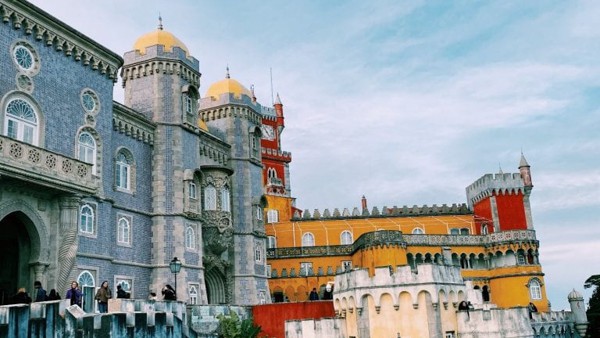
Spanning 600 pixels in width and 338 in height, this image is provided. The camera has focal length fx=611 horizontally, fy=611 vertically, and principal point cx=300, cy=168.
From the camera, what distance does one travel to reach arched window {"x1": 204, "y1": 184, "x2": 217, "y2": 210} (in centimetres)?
3591

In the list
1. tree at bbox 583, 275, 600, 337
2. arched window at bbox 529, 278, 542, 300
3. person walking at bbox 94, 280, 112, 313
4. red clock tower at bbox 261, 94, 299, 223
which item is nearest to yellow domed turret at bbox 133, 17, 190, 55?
person walking at bbox 94, 280, 112, 313

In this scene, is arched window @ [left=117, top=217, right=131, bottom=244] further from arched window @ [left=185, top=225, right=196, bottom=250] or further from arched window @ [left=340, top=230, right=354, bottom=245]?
arched window @ [left=340, top=230, right=354, bottom=245]

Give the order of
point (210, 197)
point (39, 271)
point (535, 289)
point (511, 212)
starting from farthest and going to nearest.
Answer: point (511, 212) → point (535, 289) → point (210, 197) → point (39, 271)

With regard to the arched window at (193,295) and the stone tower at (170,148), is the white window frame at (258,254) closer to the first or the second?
the stone tower at (170,148)

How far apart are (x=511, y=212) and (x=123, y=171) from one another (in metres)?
36.5

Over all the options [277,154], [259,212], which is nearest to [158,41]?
[259,212]

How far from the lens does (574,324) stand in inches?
1692

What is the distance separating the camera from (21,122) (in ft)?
76.3

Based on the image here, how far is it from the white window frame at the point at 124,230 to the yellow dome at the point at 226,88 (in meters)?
14.1

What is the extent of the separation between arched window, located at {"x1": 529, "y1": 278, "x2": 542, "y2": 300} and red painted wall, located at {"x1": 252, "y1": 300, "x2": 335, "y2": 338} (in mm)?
26710

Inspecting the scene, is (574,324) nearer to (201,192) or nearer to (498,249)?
(498,249)

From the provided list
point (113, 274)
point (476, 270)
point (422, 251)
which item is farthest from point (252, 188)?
point (476, 270)

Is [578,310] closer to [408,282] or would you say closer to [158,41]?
[408,282]

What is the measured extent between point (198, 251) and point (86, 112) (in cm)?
1034
